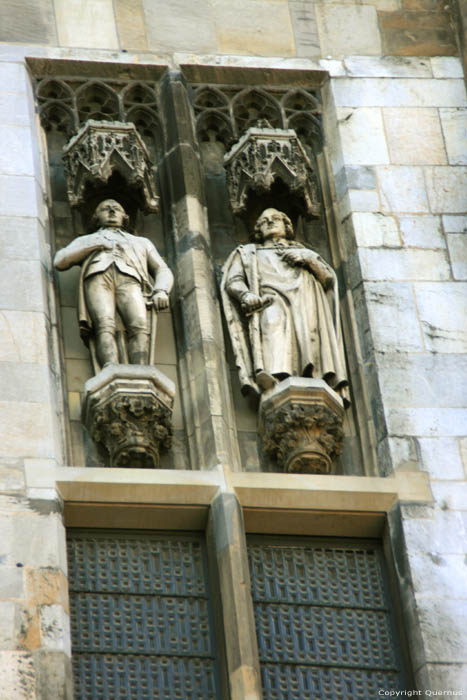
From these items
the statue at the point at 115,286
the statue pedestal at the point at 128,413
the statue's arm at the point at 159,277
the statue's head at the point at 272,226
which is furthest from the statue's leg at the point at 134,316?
the statue's head at the point at 272,226

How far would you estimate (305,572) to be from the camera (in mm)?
15273

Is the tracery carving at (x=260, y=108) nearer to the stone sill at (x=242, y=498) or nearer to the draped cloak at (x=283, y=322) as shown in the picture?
the draped cloak at (x=283, y=322)

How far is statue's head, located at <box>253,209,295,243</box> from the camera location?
16.7m

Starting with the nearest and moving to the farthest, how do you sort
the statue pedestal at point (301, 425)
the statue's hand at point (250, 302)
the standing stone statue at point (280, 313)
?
the statue pedestal at point (301, 425) → the standing stone statue at point (280, 313) → the statue's hand at point (250, 302)

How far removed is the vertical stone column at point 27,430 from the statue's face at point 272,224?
155 centimetres

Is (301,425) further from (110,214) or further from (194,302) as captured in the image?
(110,214)

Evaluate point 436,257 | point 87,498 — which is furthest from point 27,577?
point 436,257

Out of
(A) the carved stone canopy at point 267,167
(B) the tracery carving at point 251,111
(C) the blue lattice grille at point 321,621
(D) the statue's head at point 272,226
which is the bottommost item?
(C) the blue lattice grille at point 321,621

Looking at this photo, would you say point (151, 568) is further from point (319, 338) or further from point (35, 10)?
point (35, 10)

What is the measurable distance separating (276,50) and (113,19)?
1.24 meters

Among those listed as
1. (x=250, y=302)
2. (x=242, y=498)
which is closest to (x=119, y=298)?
(x=250, y=302)

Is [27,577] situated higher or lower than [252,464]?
lower

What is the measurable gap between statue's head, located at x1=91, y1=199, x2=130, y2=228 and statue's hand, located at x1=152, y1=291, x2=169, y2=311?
30.4 inches

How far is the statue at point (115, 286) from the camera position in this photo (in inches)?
623
